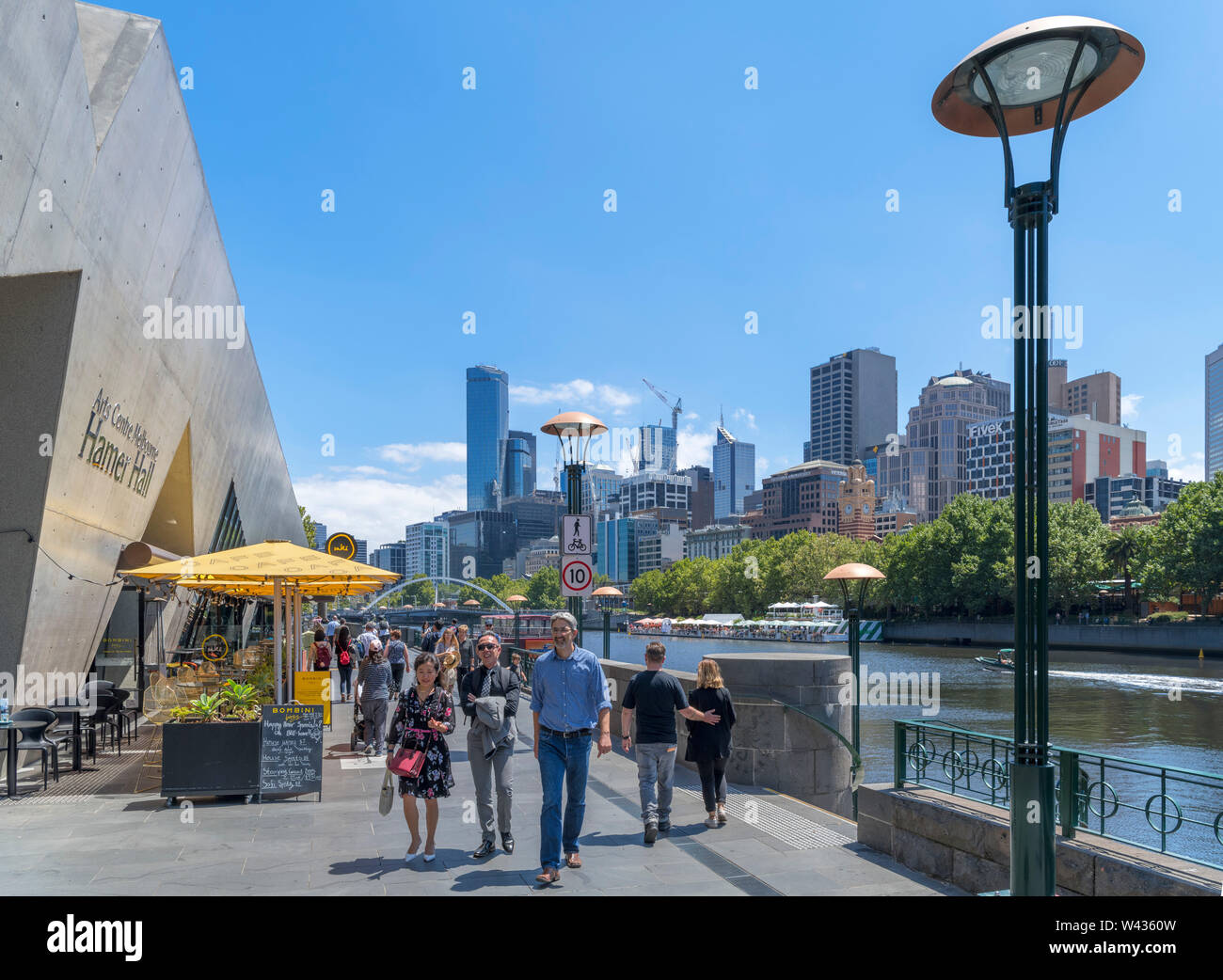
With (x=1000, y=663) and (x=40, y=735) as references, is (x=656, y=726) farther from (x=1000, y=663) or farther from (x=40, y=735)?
(x=1000, y=663)

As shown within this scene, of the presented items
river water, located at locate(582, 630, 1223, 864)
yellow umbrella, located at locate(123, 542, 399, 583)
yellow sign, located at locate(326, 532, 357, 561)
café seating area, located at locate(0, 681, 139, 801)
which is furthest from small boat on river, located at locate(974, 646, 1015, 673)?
café seating area, located at locate(0, 681, 139, 801)

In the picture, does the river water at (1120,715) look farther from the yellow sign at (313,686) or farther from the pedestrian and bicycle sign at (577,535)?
the yellow sign at (313,686)

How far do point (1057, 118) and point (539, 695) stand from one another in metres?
5.37

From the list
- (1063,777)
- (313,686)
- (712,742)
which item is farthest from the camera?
(313,686)

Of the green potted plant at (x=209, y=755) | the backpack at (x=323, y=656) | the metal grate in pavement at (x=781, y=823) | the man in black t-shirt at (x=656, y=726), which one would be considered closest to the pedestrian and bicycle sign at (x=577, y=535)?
the metal grate in pavement at (x=781, y=823)

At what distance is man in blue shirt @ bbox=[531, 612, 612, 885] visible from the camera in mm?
7098

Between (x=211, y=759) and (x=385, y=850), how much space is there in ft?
10.2

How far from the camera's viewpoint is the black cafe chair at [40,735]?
10.7 m

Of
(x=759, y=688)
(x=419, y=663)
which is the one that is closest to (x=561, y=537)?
(x=759, y=688)

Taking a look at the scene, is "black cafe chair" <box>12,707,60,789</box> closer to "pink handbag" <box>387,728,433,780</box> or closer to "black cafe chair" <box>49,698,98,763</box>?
"black cafe chair" <box>49,698,98,763</box>

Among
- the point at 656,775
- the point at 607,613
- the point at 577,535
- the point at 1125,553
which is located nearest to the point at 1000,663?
the point at 1125,553

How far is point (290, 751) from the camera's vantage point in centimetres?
1001

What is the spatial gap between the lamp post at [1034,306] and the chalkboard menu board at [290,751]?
7.34 metres

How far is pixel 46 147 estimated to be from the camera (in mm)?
10031
